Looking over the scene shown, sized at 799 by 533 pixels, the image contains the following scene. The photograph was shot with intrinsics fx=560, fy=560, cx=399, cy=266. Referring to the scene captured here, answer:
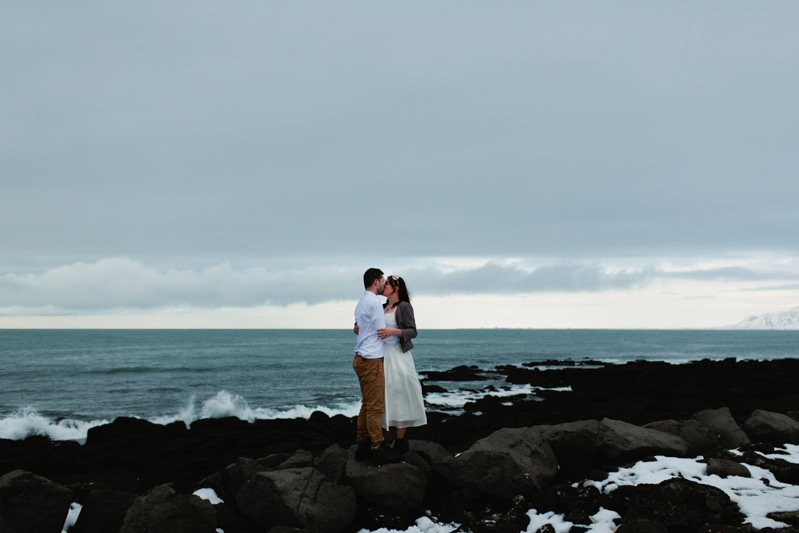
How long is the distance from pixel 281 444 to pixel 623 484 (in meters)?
9.92

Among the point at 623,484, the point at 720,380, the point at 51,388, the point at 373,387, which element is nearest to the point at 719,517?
the point at 623,484

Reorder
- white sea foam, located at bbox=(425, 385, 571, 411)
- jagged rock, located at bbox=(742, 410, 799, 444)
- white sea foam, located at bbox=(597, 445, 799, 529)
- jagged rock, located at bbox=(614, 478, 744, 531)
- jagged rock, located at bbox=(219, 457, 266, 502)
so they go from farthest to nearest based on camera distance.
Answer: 1. white sea foam, located at bbox=(425, 385, 571, 411)
2. jagged rock, located at bbox=(742, 410, 799, 444)
3. jagged rock, located at bbox=(219, 457, 266, 502)
4. white sea foam, located at bbox=(597, 445, 799, 529)
5. jagged rock, located at bbox=(614, 478, 744, 531)

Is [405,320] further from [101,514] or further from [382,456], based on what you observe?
[101,514]

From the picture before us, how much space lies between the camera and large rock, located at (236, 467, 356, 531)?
22.8ft

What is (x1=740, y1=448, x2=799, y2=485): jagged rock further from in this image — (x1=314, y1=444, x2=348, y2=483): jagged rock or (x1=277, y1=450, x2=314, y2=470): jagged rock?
(x1=277, y1=450, x2=314, y2=470): jagged rock

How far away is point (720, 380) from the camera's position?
3034 centimetres

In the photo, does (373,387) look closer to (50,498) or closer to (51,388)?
(50,498)

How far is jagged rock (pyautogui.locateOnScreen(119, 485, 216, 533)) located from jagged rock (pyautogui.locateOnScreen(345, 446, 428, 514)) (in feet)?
6.12

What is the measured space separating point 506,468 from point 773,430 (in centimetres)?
556

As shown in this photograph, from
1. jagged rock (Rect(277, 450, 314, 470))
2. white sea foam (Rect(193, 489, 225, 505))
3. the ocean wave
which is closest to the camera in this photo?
white sea foam (Rect(193, 489, 225, 505))

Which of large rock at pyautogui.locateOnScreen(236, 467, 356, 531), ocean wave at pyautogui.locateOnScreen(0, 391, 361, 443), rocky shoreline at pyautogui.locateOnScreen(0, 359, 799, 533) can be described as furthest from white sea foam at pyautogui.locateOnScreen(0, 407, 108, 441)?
large rock at pyautogui.locateOnScreen(236, 467, 356, 531)

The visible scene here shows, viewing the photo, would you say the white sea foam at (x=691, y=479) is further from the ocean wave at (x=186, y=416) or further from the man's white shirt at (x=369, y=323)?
the ocean wave at (x=186, y=416)

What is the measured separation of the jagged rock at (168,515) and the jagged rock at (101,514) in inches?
31.9

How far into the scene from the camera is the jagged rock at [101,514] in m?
7.12
